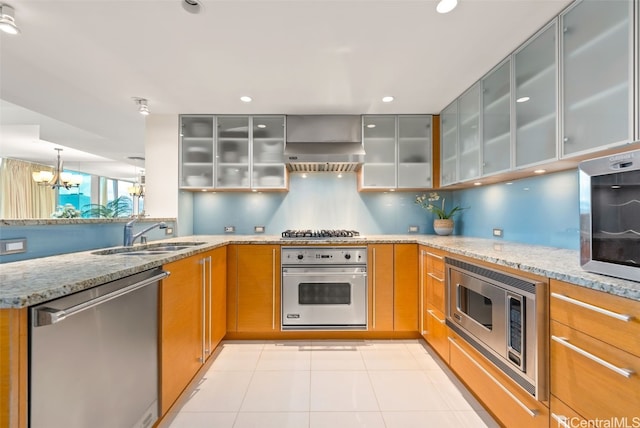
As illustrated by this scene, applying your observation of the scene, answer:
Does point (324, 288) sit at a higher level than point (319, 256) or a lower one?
lower

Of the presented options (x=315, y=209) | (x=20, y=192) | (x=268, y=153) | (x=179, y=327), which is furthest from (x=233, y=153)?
(x=20, y=192)

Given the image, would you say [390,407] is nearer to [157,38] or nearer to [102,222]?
[102,222]

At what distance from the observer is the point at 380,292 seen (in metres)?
2.68

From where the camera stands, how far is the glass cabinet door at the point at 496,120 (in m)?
1.94

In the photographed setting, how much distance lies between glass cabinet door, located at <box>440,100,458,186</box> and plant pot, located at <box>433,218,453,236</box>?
40 centimetres

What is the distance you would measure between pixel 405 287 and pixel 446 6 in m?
2.13

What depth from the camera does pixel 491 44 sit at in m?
1.80

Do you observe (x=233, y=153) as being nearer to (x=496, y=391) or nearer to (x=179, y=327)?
(x=179, y=327)

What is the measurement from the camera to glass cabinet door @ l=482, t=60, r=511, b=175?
1937mm

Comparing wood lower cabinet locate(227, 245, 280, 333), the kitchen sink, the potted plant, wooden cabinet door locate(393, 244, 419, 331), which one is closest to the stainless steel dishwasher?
the kitchen sink

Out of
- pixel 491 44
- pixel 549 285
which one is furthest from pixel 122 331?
pixel 491 44

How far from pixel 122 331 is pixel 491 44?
2.55 meters

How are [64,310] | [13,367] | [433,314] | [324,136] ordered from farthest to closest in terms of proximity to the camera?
[324,136] → [433,314] → [64,310] → [13,367]

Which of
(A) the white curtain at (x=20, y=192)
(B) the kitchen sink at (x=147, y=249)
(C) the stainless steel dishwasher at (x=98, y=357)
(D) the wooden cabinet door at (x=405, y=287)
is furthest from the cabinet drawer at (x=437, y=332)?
(A) the white curtain at (x=20, y=192)
